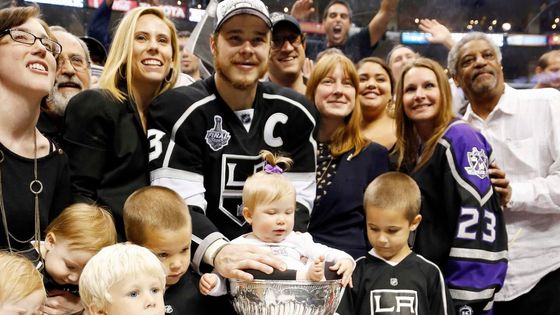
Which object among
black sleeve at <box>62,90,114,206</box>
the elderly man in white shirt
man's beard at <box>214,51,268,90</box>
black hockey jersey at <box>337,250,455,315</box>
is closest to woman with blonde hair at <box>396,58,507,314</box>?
black hockey jersey at <box>337,250,455,315</box>

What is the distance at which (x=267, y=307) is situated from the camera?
1.78m

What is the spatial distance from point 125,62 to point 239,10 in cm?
47

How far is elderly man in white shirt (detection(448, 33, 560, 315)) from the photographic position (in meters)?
2.83

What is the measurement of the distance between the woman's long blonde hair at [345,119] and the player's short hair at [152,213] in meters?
0.94

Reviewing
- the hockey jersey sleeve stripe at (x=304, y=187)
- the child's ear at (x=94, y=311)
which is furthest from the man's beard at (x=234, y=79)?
the child's ear at (x=94, y=311)

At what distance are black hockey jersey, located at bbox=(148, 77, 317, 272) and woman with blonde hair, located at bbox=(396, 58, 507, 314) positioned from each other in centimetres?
55

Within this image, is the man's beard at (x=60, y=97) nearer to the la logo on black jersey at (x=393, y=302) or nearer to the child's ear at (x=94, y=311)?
the child's ear at (x=94, y=311)

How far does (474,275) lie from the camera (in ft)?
8.07

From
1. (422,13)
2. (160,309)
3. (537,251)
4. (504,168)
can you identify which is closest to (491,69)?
(504,168)

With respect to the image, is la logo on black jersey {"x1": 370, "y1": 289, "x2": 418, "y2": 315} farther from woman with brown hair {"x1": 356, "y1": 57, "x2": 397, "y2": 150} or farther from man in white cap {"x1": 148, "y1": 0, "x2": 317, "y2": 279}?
woman with brown hair {"x1": 356, "y1": 57, "x2": 397, "y2": 150}

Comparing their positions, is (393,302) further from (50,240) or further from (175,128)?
(50,240)

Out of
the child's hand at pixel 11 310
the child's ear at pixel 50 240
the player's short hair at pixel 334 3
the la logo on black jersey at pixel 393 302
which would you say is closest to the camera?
the child's hand at pixel 11 310

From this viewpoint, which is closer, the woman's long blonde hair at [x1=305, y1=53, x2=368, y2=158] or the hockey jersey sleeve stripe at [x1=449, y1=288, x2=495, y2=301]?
the hockey jersey sleeve stripe at [x1=449, y1=288, x2=495, y2=301]

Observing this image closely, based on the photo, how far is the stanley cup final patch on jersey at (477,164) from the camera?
2.52 m
